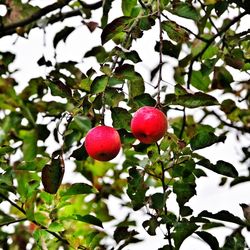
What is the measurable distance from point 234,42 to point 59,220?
76 cm

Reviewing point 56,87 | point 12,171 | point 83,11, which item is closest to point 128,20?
point 56,87

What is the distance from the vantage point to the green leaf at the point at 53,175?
4.37ft

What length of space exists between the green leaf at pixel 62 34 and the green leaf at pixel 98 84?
88 cm

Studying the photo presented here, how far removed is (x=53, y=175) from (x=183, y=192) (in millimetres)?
351

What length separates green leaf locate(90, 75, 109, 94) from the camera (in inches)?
50.6

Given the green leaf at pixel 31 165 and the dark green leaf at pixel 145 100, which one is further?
the green leaf at pixel 31 165

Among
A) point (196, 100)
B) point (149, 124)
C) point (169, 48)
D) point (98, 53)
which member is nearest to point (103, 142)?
point (149, 124)

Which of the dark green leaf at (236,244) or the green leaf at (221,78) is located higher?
the green leaf at (221,78)

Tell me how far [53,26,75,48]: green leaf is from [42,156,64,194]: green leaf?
2.92 ft

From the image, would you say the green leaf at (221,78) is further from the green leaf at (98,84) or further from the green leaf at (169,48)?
the green leaf at (98,84)

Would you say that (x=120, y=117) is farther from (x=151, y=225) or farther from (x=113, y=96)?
(x=151, y=225)

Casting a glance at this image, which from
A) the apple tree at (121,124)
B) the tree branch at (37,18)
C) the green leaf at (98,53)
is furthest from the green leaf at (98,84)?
the green leaf at (98,53)

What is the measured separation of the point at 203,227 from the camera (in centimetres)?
161

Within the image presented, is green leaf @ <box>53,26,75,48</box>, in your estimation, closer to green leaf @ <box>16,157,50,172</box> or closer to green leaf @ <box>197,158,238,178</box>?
green leaf @ <box>16,157,50,172</box>
